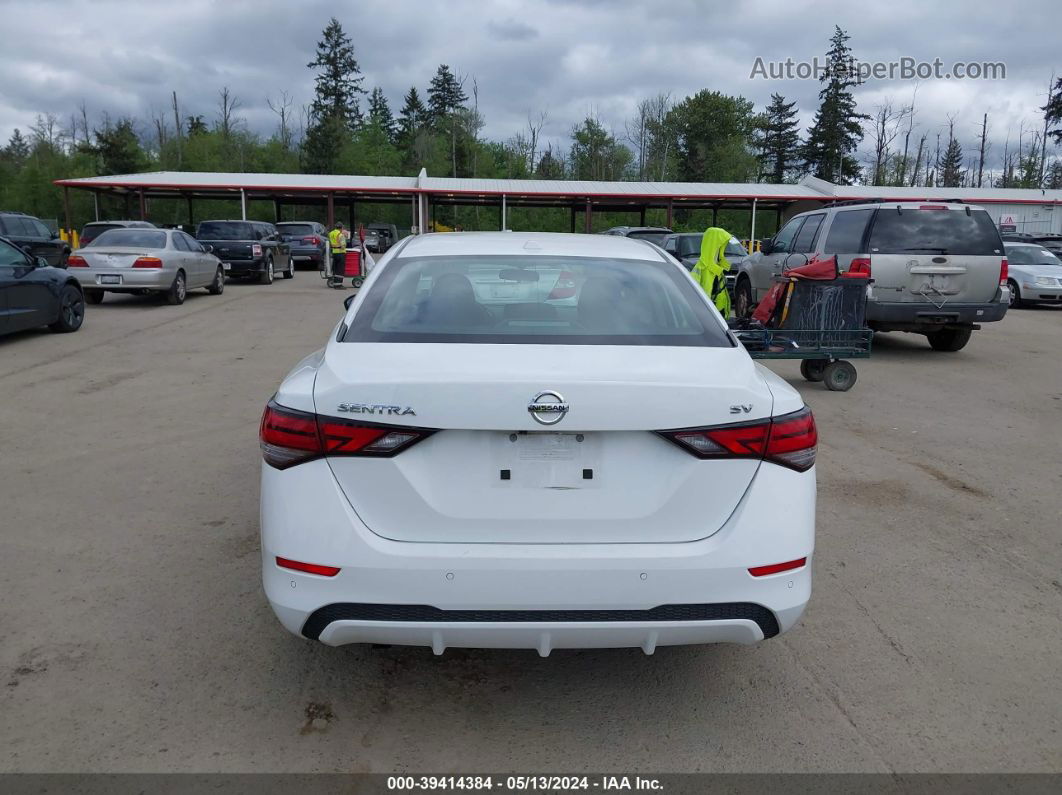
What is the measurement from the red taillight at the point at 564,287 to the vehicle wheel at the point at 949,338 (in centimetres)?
1036

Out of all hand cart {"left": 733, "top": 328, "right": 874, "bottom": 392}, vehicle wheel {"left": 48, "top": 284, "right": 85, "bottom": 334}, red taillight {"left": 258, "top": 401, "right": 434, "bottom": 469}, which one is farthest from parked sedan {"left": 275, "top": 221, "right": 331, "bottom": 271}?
red taillight {"left": 258, "top": 401, "right": 434, "bottom": 469}

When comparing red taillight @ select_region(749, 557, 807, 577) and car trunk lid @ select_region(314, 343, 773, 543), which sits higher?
car trunk lid @ select_region(314, 343, 773, 543)

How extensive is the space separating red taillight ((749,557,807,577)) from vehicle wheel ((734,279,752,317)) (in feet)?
38.1

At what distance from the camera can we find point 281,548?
2.85m

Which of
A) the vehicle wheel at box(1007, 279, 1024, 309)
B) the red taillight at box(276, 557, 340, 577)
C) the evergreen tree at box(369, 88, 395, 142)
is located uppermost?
the evergreen tree at box(369, 88, 395, 142)

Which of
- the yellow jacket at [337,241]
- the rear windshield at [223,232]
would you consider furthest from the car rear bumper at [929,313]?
the rear windshield at [223,232]

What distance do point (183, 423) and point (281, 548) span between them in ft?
17.3

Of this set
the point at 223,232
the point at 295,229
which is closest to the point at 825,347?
the point at 223,232

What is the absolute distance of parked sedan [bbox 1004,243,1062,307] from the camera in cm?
2086

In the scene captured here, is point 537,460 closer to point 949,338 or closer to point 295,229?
point 949,338

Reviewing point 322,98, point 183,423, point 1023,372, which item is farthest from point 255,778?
point 322,98

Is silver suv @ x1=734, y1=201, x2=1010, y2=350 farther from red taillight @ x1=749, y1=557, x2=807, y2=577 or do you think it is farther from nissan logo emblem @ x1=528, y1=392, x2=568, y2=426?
nissan logo emblem @ x1=528, y1=392, x2=568, y2=426

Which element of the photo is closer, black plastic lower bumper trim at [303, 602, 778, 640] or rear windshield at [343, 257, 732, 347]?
black plastic lower bumper trim at [303, 602, 778, 640]

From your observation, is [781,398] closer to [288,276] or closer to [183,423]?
[183,423]
